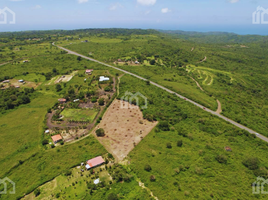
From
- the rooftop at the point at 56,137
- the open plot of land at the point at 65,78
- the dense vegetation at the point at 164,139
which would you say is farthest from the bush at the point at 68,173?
the open plot of land at the point at 65,78

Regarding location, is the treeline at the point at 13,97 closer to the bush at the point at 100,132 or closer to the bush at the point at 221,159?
the bush at the point at 100,132

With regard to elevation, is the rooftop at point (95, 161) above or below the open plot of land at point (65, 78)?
below

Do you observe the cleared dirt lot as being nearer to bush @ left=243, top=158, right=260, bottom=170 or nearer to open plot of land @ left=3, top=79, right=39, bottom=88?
bush @ left=243, top=158, right=260, bottom=170

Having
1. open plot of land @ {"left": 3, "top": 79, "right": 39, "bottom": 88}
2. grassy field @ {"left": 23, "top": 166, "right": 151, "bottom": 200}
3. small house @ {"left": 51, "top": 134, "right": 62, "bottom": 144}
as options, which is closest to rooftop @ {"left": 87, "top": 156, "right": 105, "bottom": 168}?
grassy field @ {"left": 23, "top": 166, "right": 151, "bottom": 200}

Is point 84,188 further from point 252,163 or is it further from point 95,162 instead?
point 252,163

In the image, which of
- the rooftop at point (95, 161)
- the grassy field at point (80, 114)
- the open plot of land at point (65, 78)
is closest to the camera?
the rooftop at point (95, 161)

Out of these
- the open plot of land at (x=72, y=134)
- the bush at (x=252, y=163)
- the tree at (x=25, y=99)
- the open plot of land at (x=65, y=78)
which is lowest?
the bush at (x=252, y=163)

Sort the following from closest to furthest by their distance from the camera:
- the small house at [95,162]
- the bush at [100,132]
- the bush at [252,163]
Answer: the bush at [252,163] → the small house at [95,162] → the bush at [100,132]
